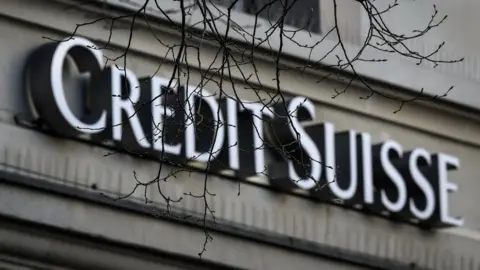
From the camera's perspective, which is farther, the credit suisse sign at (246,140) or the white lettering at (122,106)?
the white lettering at (122,106)

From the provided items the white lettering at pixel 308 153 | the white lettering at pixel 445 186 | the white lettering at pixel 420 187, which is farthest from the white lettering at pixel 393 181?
the white lettering at pixel 308 153

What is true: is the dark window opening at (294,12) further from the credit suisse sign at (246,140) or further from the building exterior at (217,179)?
the credit suisse sign at (246,140)

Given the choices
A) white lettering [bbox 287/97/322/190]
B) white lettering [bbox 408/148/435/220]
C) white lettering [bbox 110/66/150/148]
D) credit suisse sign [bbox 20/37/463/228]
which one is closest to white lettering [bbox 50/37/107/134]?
credit suisse sign [bbox 20/37/463/228]

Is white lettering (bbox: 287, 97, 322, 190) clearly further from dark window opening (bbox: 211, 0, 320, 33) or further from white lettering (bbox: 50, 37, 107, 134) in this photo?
white lettering (bbox: 50, 37, 107, 134)

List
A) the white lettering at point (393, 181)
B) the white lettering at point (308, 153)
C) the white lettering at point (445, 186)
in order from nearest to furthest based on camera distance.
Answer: the white lettering at point (308, 153), the white lettering at point (393, 181), the white lettering at point (445, 186)

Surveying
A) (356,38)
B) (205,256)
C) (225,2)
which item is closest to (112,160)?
(205,256)

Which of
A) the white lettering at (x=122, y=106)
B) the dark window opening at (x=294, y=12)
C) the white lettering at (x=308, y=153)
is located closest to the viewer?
the white lettering at (x=122, y=106)

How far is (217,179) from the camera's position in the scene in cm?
1402

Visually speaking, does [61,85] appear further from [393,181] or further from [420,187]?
[420,187]

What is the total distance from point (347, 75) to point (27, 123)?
3.64m

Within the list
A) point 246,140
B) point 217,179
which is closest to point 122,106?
point 217,179

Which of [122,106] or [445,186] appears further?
[445,186]

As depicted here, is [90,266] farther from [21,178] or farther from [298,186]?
[298,186]

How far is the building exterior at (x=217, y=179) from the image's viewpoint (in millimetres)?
12844
